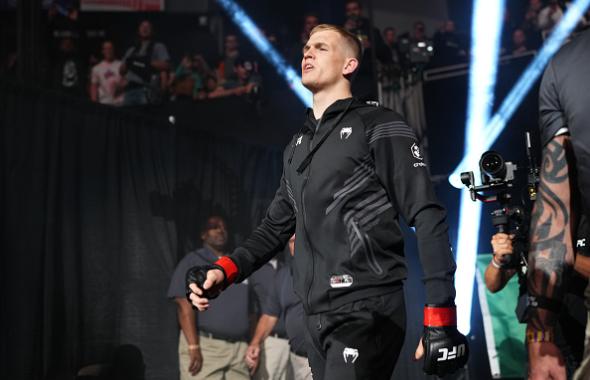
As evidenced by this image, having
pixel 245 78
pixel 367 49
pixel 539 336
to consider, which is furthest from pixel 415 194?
pixel 245 78

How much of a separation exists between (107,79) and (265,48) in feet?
7.93

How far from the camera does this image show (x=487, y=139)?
26.0ft

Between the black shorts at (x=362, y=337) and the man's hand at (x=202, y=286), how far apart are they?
387 millimetres

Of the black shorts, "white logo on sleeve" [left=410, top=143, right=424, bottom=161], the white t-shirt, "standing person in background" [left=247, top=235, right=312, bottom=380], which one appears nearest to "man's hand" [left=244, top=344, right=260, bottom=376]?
"standing person in background" [left=247, top=235, right=312, bottom=380]

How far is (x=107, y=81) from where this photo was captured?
9094 millimetres

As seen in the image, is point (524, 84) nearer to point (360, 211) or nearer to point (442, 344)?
point (360, 211)

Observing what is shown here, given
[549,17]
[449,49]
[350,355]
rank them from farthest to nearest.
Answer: [449,49] → [549,17] → [350,355]

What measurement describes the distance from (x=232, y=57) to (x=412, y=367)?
205 inches

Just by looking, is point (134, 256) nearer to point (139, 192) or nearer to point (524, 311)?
point (139, 192)

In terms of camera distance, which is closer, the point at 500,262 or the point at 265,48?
the point at 500,262

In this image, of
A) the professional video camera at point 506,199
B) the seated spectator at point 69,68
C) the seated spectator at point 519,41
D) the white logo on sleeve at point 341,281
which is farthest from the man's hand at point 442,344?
the seated spectator at point 69,68

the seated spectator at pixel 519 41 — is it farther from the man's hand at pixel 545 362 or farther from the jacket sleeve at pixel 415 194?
the man's hand at pixel 545 362

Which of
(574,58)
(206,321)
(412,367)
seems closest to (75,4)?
(206,321)

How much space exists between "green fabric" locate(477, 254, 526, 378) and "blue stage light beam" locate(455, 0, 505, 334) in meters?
0.25
